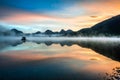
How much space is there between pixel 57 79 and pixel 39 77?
9.33 ft

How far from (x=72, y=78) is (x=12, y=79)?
8.47 meters

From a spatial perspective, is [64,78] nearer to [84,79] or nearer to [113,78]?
[84,79]

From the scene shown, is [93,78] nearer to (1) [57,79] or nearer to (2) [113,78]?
(2) [113,78]

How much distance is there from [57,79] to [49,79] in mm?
1133

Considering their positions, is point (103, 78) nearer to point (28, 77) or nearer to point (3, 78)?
point (28, 77)

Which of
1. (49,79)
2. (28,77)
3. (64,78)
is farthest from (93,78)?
(28,77)

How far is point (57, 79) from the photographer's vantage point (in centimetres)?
2666

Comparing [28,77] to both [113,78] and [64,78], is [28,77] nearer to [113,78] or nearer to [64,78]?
[64,78]

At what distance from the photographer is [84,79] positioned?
26.9 meters

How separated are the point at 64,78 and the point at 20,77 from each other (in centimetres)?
Result: 638

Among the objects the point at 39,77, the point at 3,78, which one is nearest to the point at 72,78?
the point at 39,77

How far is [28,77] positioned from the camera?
27484 millimetres

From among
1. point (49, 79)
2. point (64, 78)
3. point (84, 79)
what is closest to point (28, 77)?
point (49, 79)

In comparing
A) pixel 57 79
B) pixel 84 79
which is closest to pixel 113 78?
pixel 84 79
